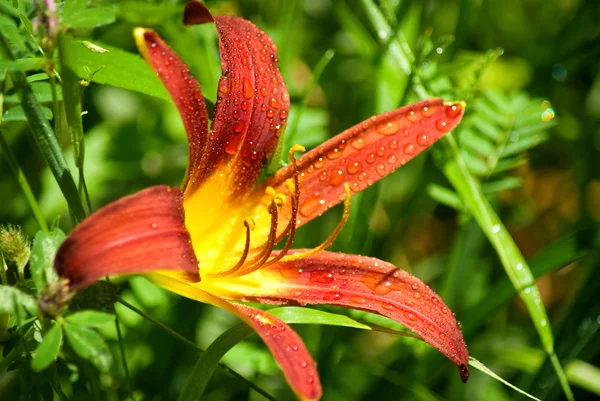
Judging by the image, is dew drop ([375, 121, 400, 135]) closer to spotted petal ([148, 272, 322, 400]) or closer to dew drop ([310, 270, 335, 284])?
dew drop ([310, 270, 335, 284])

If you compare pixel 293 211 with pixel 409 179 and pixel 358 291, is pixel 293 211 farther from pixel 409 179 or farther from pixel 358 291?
pixel 409 179

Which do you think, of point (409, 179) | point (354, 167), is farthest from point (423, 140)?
point (409, 179)

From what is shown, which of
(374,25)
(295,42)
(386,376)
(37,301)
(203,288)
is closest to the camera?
(37,301)

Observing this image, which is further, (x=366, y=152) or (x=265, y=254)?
(x=366, y=152)

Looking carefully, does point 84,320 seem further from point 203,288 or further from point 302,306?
point 302,306

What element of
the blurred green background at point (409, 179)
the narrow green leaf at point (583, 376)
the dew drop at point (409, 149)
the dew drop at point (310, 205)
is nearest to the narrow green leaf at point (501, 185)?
the blurred green background at point (409, 179)

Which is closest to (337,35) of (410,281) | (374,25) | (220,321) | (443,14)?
(443,14)

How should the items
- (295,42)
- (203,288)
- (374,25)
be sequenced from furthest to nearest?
(295,42) → (374,25) → (203,288)
